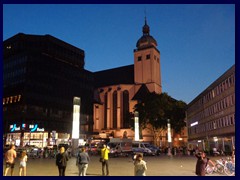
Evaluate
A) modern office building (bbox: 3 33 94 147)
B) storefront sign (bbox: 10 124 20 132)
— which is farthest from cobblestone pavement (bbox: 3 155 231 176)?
storefront sign (bbox: 10 124 20 132)

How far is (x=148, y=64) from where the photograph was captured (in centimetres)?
9281

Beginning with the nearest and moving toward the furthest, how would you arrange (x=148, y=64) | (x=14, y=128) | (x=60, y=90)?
1. (x=14, y=128)
2. (x=60, y=90)
3. (x=148, y=64)

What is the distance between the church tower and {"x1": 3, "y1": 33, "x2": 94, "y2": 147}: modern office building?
21.0 m

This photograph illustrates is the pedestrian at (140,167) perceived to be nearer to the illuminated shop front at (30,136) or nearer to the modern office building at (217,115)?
the modern office building at (217,115)

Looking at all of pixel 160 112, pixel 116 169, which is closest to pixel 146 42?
pixel 160 112

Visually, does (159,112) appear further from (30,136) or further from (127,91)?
(30,136)

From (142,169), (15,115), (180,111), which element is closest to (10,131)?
(15,115)

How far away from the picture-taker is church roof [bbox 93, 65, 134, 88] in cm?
10106

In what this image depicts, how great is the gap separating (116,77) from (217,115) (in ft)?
195

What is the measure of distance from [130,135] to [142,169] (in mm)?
76026

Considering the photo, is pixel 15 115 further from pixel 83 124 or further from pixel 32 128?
pixel 83 124

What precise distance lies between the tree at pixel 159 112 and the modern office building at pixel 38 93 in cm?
1756

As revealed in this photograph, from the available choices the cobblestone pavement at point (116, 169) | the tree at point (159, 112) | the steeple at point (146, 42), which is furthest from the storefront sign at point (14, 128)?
the steeple at point (146, 42)

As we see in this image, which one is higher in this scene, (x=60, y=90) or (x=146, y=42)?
(x=146, y=42)
